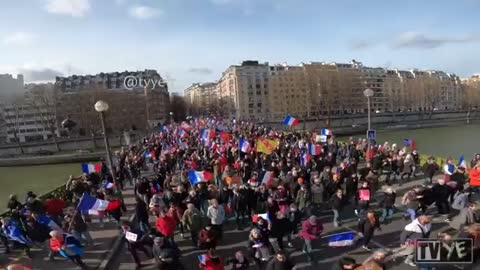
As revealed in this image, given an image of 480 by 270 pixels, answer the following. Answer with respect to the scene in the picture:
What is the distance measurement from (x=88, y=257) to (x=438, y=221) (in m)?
10.0

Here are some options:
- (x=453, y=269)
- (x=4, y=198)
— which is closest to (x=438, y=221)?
(x=453, y=269)

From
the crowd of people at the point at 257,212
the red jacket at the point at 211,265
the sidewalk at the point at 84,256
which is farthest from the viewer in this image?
the sidewalk at the point at 84,256

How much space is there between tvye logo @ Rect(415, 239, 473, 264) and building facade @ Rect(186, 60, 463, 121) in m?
74.8

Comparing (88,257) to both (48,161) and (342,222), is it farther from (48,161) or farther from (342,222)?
(48,161)

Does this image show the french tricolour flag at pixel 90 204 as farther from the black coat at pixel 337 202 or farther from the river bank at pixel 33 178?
the river bank at pixel 33 178

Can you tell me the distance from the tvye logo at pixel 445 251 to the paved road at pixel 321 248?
354cm

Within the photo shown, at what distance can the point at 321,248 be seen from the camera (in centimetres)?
1147

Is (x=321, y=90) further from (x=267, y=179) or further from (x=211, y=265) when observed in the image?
(x=211, y=265)

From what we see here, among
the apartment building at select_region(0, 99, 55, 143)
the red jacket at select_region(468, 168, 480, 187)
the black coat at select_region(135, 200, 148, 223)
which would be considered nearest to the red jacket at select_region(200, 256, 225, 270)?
the black coat at select_region(135, 200, 148, 223)

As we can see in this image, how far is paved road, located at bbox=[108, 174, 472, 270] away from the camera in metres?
10.7

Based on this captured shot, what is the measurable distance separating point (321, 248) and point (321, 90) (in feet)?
274

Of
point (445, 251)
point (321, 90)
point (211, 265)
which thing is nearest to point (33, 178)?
point (211, 265)

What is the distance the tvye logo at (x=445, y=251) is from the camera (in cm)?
645

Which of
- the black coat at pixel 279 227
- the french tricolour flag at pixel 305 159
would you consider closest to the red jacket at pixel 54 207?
the black coat at pixel 279 227
